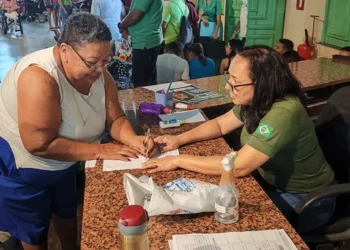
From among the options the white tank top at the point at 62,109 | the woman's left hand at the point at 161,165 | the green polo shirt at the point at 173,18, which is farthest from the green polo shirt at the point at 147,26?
the woman's left hand at the point at 161,165

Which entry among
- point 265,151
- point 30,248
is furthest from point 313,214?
point 30,248

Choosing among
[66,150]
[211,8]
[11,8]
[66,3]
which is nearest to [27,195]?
[66,150]

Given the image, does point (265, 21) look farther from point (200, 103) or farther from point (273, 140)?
point (273, 140)

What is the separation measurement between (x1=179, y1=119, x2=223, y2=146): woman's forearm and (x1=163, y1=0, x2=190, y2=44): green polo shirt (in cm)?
278

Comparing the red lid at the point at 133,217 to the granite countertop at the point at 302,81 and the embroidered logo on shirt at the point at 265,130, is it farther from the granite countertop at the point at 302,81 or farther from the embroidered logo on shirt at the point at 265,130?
the granite countertop at the point at 302,81

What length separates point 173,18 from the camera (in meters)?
4.43

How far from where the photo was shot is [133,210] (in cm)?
89

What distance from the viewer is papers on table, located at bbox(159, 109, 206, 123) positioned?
2004 mm

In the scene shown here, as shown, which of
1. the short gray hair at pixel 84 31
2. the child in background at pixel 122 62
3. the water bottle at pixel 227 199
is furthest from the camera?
the child in background at pixel 122 62

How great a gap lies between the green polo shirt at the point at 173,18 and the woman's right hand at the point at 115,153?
3.02 metres

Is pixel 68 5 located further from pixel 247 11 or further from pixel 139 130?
pixel 139 130

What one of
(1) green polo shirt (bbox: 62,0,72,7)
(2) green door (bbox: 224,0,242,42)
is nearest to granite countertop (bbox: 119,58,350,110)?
(2) green door (bbox: 224,0,242,42)

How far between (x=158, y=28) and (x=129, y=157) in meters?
2.24

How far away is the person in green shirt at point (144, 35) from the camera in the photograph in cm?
345
